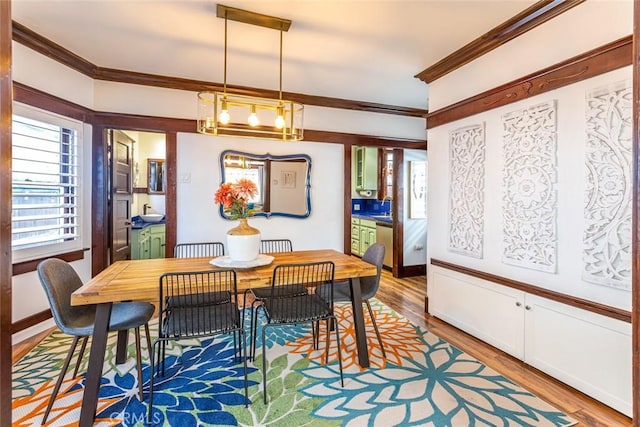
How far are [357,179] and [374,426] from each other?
5.29m

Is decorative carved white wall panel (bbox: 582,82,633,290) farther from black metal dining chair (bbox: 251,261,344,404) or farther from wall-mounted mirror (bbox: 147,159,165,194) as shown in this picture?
wall-mounted mirror (bbox: 147,159,165,194)

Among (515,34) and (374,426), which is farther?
(515,34)

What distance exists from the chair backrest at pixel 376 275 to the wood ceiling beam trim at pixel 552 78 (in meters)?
1.51

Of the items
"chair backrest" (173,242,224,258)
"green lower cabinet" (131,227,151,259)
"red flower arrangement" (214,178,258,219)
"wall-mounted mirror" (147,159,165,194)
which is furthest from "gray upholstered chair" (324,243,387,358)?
"wall-mounted mirror" (147,159,165,194)

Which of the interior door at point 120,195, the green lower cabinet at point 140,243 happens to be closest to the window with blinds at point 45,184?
the interior door at point 120,195

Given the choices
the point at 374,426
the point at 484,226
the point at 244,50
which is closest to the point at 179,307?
the point at 374,426

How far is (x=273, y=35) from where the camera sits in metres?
2.67

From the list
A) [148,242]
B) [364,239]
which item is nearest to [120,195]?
[148,242]

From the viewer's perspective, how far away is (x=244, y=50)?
9.63 feet

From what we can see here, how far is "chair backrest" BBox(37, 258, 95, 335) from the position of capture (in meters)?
1.80

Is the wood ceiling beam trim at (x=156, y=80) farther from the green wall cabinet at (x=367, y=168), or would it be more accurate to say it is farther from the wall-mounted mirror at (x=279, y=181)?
the green wall cabinet at (x=367, y=168)

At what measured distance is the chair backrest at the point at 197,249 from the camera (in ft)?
10.1

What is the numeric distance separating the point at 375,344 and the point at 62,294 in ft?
7.56

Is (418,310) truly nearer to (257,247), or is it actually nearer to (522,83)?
(257,247)
